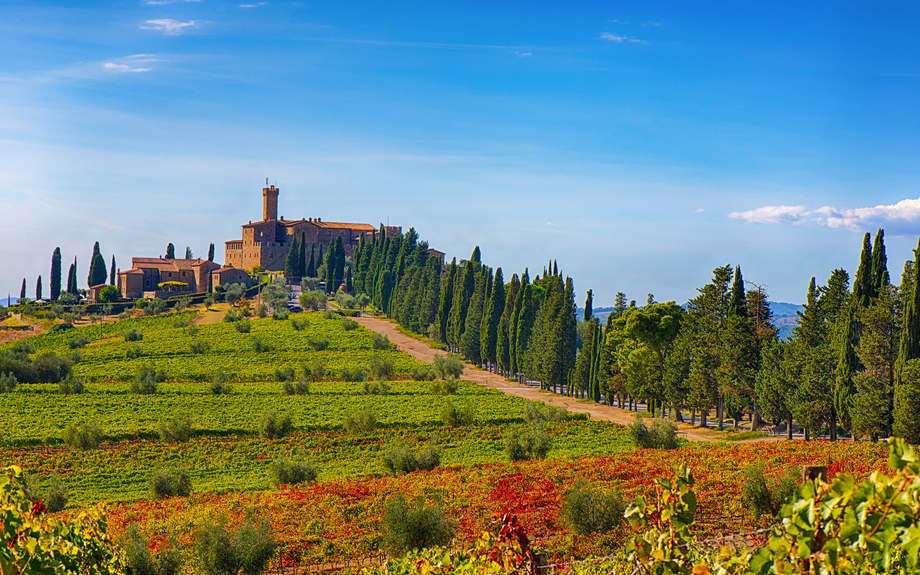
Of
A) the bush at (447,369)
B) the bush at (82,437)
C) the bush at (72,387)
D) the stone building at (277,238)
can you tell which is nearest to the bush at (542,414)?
the bush at (447,369)

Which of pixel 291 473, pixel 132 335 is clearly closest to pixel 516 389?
pixel 291 473

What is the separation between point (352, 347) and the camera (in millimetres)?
58625

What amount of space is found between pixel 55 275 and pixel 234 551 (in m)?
86.8

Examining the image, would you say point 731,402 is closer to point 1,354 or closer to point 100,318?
point 1,354

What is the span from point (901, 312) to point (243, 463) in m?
26.0

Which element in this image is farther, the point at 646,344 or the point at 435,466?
the point at 646,344

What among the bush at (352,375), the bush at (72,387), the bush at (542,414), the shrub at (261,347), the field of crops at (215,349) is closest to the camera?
the bush at (542,414)

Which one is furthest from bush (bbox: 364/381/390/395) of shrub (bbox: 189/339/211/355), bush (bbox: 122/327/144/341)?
bush (bbox: 122/327/144/341)

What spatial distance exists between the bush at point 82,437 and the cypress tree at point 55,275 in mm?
66310

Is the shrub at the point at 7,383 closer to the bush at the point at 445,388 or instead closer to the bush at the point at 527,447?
the bush at the point at 445,388

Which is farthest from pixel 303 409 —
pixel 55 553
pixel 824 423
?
pixel 55 553

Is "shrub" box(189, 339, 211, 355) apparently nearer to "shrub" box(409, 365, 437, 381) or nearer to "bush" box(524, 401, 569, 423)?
"shrub" box(409, 365, 437, 381)

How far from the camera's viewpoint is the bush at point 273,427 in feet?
102

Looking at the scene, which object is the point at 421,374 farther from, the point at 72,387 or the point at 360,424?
the point at 72,387
